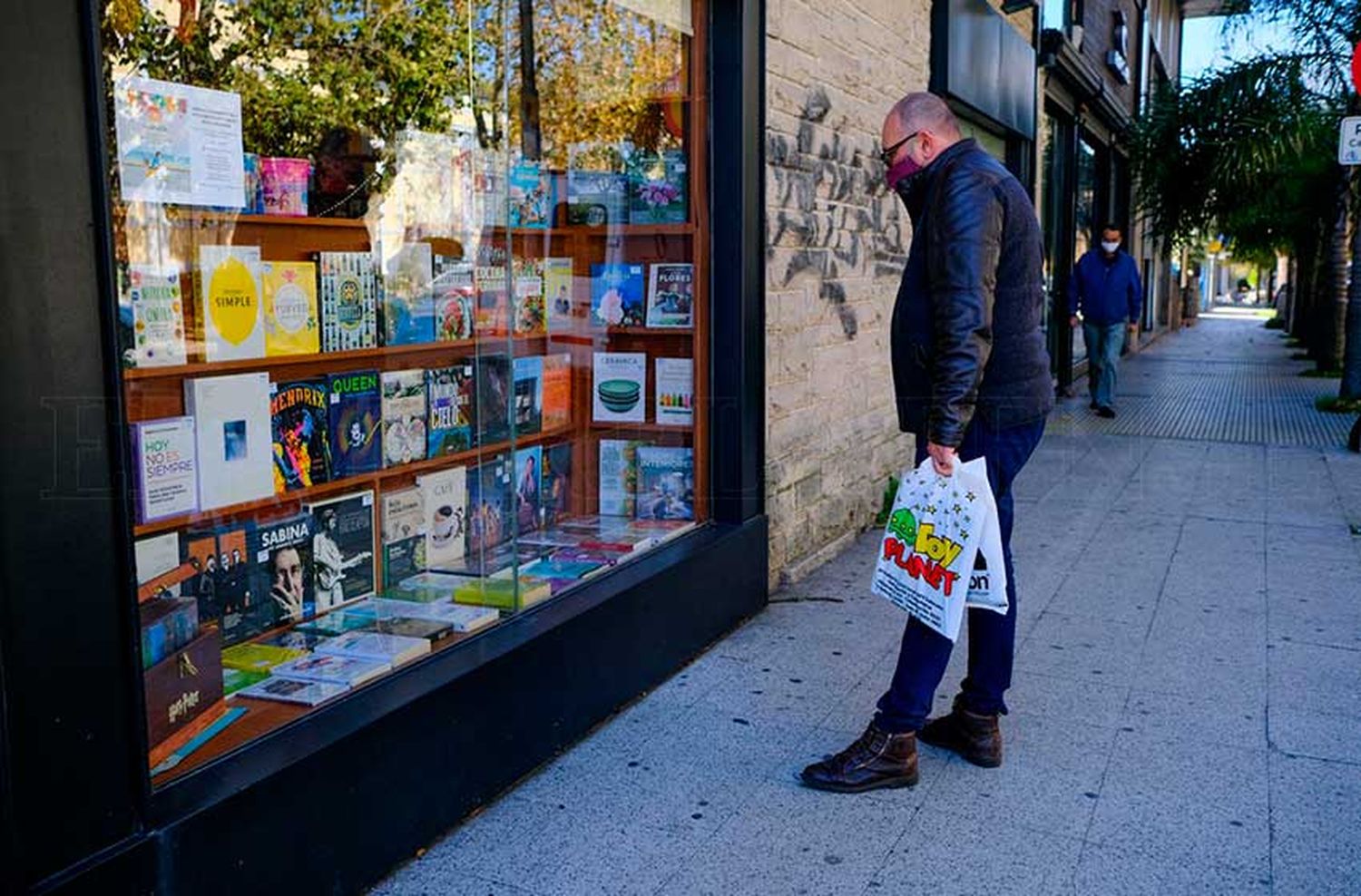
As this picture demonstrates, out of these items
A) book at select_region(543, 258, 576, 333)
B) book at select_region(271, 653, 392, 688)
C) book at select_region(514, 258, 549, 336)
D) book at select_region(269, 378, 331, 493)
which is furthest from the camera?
book at select_region(543, 258, 576, 333)

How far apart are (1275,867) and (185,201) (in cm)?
329

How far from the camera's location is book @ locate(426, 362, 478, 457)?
14.2ft

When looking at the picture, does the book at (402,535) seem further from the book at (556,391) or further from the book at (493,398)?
the book at (556,391)

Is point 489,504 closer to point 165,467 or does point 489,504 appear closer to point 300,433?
point 300,433

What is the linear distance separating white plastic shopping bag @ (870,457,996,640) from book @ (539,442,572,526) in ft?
5.39

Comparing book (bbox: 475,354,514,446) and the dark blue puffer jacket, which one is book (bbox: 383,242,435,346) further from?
the dark blue puffer jacket

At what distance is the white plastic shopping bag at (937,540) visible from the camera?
3.52 meters

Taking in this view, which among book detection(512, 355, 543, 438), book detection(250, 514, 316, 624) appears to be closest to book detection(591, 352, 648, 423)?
book detection(512, 355, 543, 438)

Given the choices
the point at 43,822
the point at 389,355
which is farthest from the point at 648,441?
the point at 43,822

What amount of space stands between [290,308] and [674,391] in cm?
186

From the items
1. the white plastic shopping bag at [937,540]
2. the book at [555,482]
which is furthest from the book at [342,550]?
the white plastic shopping bag at [937,540]

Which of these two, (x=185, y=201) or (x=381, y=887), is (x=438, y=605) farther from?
(x=185, y=201)

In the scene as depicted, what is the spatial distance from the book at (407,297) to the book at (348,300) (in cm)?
6

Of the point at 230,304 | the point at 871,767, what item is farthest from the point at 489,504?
the point at 871,767
